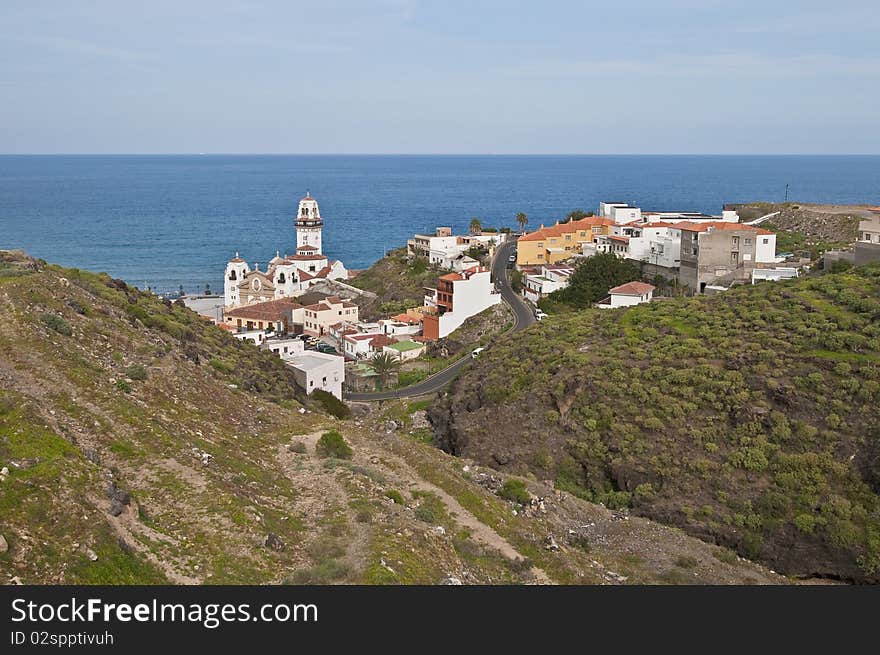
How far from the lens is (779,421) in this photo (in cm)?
2814

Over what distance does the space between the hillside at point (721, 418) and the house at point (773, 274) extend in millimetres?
8732

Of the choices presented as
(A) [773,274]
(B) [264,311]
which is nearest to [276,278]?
(B) [264,311]

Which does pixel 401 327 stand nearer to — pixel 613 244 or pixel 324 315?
pixel 324 315

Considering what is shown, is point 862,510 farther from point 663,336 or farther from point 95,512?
point 95,512

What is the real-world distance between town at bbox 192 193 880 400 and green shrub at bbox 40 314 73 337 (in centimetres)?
1750

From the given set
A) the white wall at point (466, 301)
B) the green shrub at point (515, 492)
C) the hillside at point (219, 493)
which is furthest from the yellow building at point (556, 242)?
the green shrub at point (515, 492)

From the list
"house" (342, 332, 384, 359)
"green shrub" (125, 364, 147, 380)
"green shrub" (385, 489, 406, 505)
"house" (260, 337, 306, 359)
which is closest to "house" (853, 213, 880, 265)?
"house" (342, 332, 384, 359)

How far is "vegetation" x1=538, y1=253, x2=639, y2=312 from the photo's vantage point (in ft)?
187

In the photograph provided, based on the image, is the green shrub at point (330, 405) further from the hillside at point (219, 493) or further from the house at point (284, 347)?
the house at point (284, 347)

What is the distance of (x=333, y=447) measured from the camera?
864 inches

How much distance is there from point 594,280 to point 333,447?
3929cm

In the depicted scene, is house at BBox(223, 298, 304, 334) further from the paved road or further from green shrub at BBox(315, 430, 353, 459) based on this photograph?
green shrub at BBox(315, 430, 353, 459)

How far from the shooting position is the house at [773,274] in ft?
160

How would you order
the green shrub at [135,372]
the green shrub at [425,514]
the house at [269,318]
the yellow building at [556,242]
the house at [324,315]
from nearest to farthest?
the green shrub at [425,514] < the green shrub at [135,372] < the house at [324,315] < the house at [269,318] < the yellow building at [556,242]
